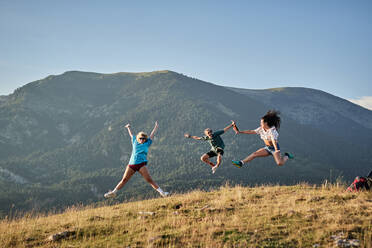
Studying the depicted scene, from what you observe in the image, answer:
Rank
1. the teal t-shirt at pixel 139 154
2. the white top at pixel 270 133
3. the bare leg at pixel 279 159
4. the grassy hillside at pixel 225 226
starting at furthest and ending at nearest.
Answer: the white top at pixel 270 133, the bare leg at pixel 279 159, the teal t-shirt at pixel 139 154, the grassy hillside at pixel 225 226

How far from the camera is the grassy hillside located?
668 cm

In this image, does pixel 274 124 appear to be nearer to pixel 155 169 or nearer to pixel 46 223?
pixel 46 223

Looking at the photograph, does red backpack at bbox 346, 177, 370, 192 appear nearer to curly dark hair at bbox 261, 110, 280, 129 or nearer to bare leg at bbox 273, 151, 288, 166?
bare leg at bbox 273, 151, 288, 166

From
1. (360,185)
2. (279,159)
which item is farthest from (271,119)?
(360,185)

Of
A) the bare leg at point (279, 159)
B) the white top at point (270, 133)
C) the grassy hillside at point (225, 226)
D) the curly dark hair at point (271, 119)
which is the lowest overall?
the grassy hillside at point (225, 226)

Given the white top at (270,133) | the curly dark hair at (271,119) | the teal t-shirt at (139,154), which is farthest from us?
the curly dark hair at (271,119)

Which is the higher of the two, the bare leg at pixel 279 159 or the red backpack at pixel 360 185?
the bare leg at pixel 279 159

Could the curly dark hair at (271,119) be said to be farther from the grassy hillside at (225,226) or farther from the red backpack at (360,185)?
the red backpack at (360,185)

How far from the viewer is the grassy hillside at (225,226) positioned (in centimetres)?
668

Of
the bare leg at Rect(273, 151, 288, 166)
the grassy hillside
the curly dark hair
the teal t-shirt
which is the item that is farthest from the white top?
the teal t-shirt

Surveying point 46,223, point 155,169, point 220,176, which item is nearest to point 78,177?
point 155,169

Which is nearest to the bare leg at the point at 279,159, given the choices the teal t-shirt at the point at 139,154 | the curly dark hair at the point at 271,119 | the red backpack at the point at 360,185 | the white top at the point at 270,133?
the white top at the point at 270,133

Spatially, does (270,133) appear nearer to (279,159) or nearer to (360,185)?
(279,159)

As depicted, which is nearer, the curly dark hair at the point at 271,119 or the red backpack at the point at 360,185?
the red backpack at the point at 360,185
